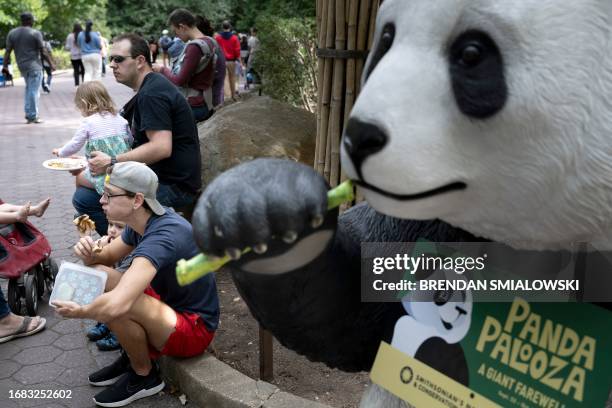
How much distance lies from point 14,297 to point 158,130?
140cm

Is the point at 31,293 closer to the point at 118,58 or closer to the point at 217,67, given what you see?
the point at 118,58

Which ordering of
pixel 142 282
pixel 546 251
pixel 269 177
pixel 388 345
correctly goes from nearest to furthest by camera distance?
pixel 269 177, pixel 546 251, pixel 388 345, pixel 142 282

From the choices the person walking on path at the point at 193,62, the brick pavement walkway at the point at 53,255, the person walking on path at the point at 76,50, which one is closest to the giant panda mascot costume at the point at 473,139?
the brick pavement walkway at the point at 53,255

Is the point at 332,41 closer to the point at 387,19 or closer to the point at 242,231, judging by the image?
the point at 387,19

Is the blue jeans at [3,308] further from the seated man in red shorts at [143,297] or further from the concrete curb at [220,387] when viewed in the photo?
the concrete curb at [220,387]

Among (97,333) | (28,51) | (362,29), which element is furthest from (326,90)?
(28,51)

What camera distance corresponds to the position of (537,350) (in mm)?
1143

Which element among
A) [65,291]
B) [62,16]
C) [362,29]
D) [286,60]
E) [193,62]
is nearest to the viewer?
[65,291]

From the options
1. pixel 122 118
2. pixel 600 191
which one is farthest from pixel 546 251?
pixel 122 118

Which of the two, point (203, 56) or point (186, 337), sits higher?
point (203, 56)

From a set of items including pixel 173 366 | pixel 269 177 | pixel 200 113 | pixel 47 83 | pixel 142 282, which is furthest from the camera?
pixel 47 83

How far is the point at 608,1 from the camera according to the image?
909 mm

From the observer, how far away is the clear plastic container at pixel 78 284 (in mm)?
2654

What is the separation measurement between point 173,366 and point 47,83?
14.0 metres
